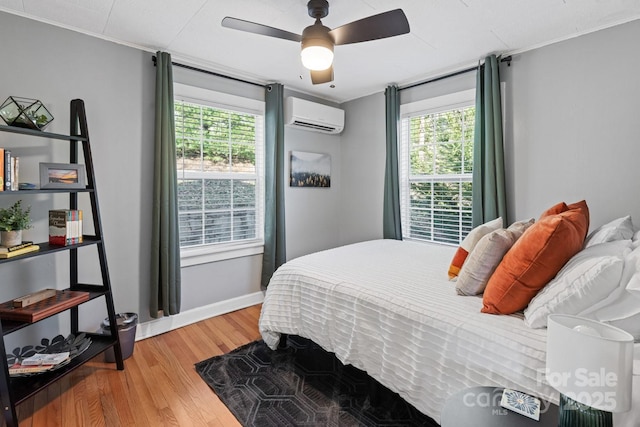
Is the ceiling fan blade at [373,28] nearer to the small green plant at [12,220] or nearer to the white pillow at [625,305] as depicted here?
the white pillow at [625,305]

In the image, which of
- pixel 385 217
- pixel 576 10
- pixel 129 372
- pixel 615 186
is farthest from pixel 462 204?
pixel 129 372

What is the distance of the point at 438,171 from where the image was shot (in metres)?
3.43

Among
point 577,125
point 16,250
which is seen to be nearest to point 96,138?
point 16,250

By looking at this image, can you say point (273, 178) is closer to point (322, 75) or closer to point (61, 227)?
point (322, 75)

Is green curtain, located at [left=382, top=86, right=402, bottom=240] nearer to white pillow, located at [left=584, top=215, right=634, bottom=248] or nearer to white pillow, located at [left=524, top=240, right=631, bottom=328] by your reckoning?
white pillow, located at [left=584, top=215, right=634, bottom=248]

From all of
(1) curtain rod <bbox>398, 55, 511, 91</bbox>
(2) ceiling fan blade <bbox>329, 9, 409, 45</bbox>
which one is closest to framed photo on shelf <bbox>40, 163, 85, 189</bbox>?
(2) ceiling fan blade <bbox>329, 9, 409, 45</bbox>

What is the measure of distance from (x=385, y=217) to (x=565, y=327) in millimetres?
2880

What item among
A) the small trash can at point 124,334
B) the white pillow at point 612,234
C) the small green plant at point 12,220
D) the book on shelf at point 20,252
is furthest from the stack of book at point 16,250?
the white pillow at point 612,234

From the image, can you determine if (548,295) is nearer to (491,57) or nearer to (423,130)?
(491,57)

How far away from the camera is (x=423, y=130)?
3.53m

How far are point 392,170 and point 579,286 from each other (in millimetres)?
2451

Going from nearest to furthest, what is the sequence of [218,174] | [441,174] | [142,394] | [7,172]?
[7,172] < [142,394] < [218,174] < [441,174]

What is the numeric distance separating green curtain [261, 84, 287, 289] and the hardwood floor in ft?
3.40

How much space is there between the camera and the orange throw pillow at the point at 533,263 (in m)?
1.44
